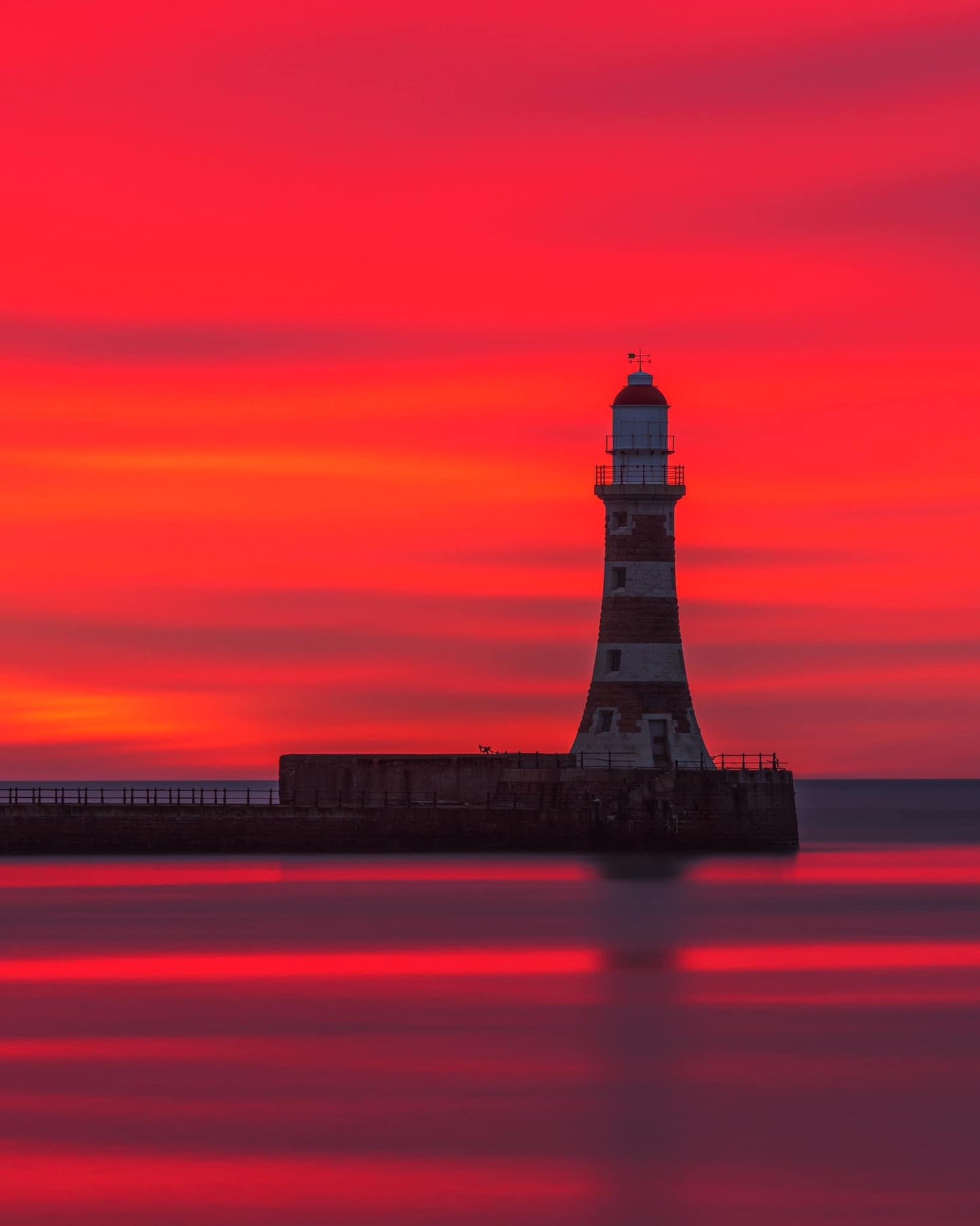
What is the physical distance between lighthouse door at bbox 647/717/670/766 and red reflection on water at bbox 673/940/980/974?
14423 millimetres

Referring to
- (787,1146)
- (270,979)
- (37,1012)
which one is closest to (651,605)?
(270,979)

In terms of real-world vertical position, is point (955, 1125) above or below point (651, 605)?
below

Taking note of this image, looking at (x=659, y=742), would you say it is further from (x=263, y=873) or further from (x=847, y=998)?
(x=847, y=998)

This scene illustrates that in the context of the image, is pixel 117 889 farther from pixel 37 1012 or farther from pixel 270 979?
pixel 37 1012

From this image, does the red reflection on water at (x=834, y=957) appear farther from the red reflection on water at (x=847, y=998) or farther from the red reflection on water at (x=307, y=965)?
the red reflection on water at (x=847, y=998)

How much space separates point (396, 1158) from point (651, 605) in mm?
36365

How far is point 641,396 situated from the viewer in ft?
201

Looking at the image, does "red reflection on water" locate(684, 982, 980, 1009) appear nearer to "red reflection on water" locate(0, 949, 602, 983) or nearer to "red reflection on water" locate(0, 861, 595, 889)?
"red reflection on water" locate(0, 949, 602, 983)

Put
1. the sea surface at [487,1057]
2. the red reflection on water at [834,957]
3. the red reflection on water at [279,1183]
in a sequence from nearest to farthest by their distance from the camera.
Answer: the red reflection on water at [279,1183], the sea surface at [487,1057], the red reflection on water at [834,957]

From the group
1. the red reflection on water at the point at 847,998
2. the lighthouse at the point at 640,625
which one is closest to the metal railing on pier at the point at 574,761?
the lighthouse at the point at 640,625

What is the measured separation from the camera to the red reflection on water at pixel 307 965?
39594mm

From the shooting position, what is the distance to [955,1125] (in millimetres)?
25891

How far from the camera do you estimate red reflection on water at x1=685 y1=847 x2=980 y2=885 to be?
5944 cm

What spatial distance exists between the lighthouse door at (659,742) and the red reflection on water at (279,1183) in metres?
36.4
